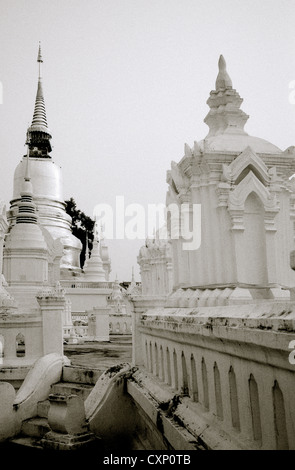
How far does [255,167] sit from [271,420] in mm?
5738

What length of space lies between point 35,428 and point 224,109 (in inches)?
228

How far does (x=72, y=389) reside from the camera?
675 centimetres

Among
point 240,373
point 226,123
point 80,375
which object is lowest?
point 80,375

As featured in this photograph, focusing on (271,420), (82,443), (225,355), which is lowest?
(82,443)

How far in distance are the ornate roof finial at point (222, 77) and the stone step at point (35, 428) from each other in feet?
20.0

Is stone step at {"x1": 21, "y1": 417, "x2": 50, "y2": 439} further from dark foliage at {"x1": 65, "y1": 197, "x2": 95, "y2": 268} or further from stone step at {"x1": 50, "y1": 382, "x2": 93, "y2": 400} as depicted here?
dark foliage at {"x1": 65, "y1": 197, "x2": 95, "y2": 268}

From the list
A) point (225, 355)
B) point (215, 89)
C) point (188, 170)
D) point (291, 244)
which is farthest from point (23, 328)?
point (225, 355)

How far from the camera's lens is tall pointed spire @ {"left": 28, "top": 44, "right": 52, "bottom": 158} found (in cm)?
4044

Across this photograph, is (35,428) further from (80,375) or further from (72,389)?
Result: (80,375)

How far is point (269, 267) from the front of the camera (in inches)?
283

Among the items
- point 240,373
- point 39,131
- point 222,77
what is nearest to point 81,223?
point 39,131

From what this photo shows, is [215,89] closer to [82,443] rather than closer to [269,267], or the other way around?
[269,267]

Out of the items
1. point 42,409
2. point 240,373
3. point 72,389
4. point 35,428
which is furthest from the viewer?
point 72,389

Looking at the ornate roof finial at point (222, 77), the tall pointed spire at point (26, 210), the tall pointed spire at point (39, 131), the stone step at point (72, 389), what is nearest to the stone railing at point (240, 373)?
the stone step at point (72, 389)
